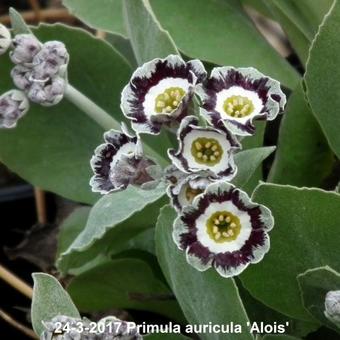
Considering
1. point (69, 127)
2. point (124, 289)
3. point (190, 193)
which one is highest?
point (190, 193)

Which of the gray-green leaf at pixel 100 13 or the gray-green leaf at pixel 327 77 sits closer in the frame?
the gray-green leaf at pixel 327 77

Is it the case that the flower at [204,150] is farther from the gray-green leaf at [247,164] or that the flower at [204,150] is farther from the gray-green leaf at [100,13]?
the gray-green leaf at [100,13]

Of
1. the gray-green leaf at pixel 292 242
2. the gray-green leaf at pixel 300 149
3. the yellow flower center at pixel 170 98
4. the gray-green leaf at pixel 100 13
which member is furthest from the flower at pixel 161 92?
the gray-green leaf at pixel 100 13

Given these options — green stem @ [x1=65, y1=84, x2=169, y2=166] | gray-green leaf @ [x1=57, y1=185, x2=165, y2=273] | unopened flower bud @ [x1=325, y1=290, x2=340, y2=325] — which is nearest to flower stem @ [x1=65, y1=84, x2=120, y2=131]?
green stem @ [x1=65, y1=84, x2=169, y2=166]

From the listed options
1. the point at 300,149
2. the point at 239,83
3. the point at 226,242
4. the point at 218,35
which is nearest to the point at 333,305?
the point at 226,242

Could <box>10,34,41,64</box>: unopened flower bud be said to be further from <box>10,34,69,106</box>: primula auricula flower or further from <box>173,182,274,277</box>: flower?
<box>173,182,274,277</box>: flower

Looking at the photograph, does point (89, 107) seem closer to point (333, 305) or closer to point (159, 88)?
point (159, 88)

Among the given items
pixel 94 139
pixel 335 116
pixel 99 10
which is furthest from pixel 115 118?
pixel 335 116
